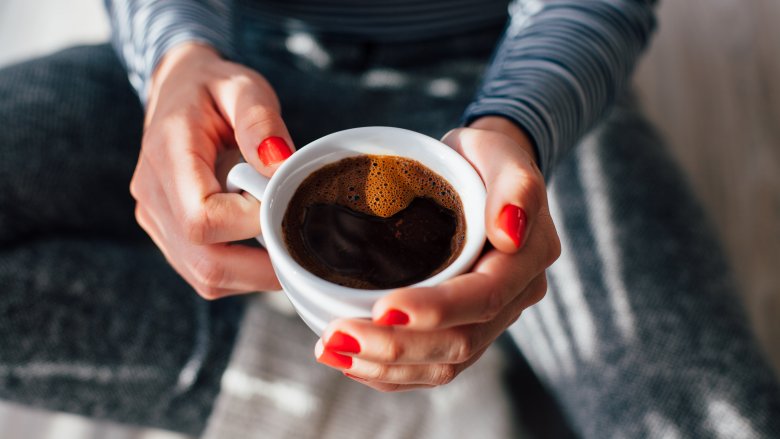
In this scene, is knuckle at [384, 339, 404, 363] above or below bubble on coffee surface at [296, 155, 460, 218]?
below

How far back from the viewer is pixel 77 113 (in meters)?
0.92

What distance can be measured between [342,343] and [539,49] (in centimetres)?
42

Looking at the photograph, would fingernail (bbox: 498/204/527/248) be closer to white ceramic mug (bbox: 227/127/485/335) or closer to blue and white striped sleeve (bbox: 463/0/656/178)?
white ceramic mug (bbox: 227/127/485/335)

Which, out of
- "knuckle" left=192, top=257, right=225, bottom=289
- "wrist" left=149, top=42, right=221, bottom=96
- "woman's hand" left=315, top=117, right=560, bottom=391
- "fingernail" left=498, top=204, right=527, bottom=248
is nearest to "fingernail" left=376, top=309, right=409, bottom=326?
"woman's hand" left=315, top=117, right=560, bottom=391

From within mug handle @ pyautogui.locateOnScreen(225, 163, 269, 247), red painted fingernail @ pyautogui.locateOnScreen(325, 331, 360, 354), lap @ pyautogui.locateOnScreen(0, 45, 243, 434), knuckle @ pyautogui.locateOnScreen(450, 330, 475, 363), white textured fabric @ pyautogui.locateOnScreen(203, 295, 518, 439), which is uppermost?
mug handle @ pyautogui.locateOnScreen(225, 163, 269, 247)

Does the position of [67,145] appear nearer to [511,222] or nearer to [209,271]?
[209,271]

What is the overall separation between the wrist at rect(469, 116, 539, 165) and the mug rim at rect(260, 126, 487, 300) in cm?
12

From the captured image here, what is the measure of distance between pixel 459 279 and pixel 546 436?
2.24 feet

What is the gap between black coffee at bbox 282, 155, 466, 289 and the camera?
0.53m

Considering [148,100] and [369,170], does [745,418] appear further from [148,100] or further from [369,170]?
[148,100]

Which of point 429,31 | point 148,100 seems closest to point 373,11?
point 429,31

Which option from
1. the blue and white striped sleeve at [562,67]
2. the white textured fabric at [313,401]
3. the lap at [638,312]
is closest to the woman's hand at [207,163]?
the blue and white striped sleeve at [562,67]

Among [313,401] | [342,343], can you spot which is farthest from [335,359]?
[313,401]

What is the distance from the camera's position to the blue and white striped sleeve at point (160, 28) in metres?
0.75
